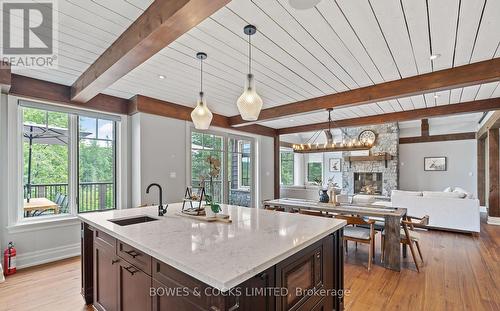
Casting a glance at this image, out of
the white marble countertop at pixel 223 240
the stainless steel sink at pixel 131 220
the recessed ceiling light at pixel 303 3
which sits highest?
the recessed ceiling light at pixel 303 3

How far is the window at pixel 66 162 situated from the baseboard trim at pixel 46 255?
53 centimetres

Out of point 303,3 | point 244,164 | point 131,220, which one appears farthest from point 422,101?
point 131,220

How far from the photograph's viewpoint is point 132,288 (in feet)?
5.58

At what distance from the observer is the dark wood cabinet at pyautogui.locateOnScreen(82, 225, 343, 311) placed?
4.02ft

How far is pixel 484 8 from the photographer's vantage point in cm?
187

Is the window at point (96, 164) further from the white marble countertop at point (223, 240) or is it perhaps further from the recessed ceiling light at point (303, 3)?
the recessed ceiling light at point (303, 3)

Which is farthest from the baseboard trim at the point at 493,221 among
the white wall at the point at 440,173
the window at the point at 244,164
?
the window at the point at 244,164

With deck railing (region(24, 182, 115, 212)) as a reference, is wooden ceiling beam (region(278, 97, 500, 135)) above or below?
above

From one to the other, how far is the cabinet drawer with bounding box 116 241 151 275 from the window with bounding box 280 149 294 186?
9.19 meters

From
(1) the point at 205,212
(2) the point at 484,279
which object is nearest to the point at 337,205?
(2) the point at 484,279

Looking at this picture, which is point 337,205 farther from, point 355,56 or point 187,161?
point 187,161

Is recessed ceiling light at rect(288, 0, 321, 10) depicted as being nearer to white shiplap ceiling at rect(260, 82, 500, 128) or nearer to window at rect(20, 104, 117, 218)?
white shiplap ceiling at rect(260, 82, 500, 128)

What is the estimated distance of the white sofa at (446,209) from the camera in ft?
15.9

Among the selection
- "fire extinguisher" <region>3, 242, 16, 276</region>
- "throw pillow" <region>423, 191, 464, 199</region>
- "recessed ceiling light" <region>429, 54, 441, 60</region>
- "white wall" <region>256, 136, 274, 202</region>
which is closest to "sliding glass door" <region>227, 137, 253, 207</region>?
"white wall" <region>256, 136, 274, 202</region>
